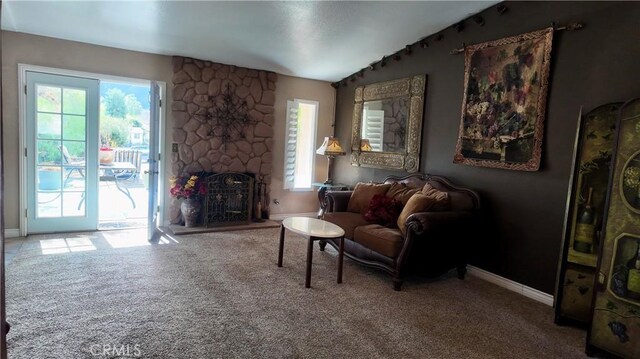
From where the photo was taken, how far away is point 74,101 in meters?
4.46

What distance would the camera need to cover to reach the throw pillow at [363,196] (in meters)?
4.36

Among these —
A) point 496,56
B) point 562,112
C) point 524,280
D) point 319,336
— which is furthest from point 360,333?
point 496,56

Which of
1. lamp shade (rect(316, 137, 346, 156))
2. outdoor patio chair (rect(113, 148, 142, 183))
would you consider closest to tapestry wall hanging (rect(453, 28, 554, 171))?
lamp shade (rect(316, 137, 346, 156))

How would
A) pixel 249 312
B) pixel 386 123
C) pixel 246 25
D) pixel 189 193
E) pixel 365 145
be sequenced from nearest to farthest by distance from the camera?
pixel 249 312 → pixel 246 25 → pixel 189 193 → pixel 386 123 → pixel 365 145

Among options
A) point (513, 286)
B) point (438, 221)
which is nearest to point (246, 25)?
point (438, 221)

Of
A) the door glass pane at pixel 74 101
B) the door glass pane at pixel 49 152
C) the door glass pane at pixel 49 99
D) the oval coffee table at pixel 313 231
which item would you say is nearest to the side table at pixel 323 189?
the oval coffee table at pixel 313 231

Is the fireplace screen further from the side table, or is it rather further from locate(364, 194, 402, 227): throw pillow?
locate(364, 194, 402, 227): throw pillow

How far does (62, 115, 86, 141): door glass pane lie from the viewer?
4.44 meters

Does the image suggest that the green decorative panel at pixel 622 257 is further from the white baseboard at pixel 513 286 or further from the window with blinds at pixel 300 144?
the window with blinds at pixel 300 144

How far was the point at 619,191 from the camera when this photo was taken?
235cm

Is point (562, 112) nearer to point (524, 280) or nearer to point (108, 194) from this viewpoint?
point (524, 280)

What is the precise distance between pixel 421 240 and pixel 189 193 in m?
3.19

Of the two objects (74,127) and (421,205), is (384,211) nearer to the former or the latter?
(421,205)

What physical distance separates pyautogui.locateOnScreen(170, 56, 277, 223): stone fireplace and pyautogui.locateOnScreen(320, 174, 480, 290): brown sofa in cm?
214
